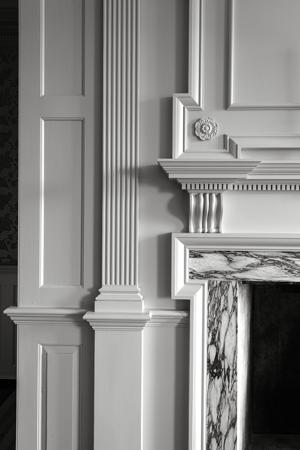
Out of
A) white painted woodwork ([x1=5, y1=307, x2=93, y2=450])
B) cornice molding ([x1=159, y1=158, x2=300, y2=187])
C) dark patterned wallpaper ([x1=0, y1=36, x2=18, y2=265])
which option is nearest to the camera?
cornice molding ([x1=159, y1=158, x2=300, y2=187])

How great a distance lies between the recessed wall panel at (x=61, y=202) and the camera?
2359 mm

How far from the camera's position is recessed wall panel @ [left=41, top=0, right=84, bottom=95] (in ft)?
7.68

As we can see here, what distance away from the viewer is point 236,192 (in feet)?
7.51

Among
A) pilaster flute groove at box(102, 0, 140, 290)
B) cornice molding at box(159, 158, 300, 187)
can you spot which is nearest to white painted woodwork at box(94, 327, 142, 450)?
pilaster flute groove at box(102, 0, 140, 290)

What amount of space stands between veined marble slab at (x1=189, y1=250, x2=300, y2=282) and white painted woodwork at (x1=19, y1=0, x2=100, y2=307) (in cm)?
42

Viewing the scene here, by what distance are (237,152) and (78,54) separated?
0.76 m

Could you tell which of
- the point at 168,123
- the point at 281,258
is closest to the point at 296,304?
the point at 281,258

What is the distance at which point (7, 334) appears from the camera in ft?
16.5

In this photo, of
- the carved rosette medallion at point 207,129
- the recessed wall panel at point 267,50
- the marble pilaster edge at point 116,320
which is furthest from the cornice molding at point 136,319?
the recessed wall panel at point 267,50

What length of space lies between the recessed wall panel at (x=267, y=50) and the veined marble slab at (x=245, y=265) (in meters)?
0.60

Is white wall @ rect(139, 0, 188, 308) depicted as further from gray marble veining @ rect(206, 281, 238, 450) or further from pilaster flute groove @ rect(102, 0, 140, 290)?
gray marble veining @ rect(206, 281, 238, 450)

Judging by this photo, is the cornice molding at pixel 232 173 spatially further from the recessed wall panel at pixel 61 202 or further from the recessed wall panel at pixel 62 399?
the recessed wall panel at pixel 62 399

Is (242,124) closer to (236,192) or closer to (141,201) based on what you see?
(236,192)

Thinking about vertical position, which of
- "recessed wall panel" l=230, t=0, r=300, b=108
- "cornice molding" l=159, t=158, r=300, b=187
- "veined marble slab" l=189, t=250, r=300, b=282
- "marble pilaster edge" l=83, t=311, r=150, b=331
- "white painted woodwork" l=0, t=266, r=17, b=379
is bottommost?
"white painted woodwork" l=0, t=266, r=17, b=379
